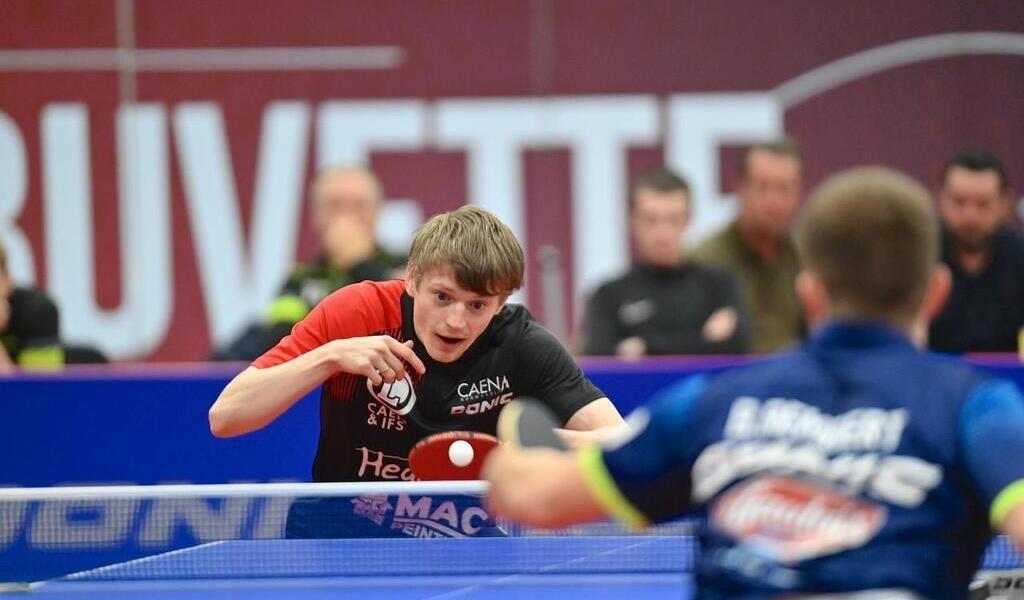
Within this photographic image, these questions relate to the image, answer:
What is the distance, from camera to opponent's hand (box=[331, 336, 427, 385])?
3.85 metres

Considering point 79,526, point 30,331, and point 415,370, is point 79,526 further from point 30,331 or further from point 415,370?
point 30,331

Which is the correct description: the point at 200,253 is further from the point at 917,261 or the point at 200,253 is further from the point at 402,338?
the point at 917,261

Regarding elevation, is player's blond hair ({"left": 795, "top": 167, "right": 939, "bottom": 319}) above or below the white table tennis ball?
above

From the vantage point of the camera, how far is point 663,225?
24.4 ft

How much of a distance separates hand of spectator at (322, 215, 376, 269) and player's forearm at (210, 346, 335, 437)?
10.5 feet

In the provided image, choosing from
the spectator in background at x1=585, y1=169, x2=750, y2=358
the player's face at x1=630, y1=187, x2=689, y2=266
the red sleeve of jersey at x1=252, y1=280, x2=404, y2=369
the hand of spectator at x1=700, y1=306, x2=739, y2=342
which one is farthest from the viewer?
the player's face at x1=630, y1=187, x2=689, y2=266

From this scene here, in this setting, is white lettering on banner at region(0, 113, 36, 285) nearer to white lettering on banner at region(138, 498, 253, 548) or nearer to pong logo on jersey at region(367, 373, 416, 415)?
white lettering on banner at region(138, 498, 253, 548)

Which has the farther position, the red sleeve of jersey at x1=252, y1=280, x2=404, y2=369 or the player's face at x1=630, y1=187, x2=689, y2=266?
the player's face at x1=630, y1=187, x2=689, y2=266

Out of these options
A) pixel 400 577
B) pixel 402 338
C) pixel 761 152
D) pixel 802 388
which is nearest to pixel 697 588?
pixel 802 388

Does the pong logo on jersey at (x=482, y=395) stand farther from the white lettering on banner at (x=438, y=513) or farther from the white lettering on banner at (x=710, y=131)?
the white lettering on banner at (x=710, y=131)

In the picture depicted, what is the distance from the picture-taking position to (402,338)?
4.27m

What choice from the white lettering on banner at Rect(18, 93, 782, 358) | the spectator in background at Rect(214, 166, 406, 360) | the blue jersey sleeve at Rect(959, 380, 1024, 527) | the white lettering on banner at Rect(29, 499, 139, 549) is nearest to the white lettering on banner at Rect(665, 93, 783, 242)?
the white lettering on banner at Rect(18, 93, 782, 358)

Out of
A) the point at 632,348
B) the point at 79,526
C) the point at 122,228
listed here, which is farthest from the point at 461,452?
the point at 122,228

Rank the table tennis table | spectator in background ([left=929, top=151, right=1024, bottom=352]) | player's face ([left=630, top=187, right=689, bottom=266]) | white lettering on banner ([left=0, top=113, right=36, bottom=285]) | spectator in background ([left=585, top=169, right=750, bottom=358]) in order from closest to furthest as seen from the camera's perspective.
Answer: the table tennis table
spectator in background ([left=585, top=169, right=750, bottom=358])
player's face ([left=630, top=187, right=689, bottom=266])
spectator in background ([left=929, top=151, right=1024, bottom=352])
white lettering on banner ([left=0, top=113, right=36, bottom=285])
